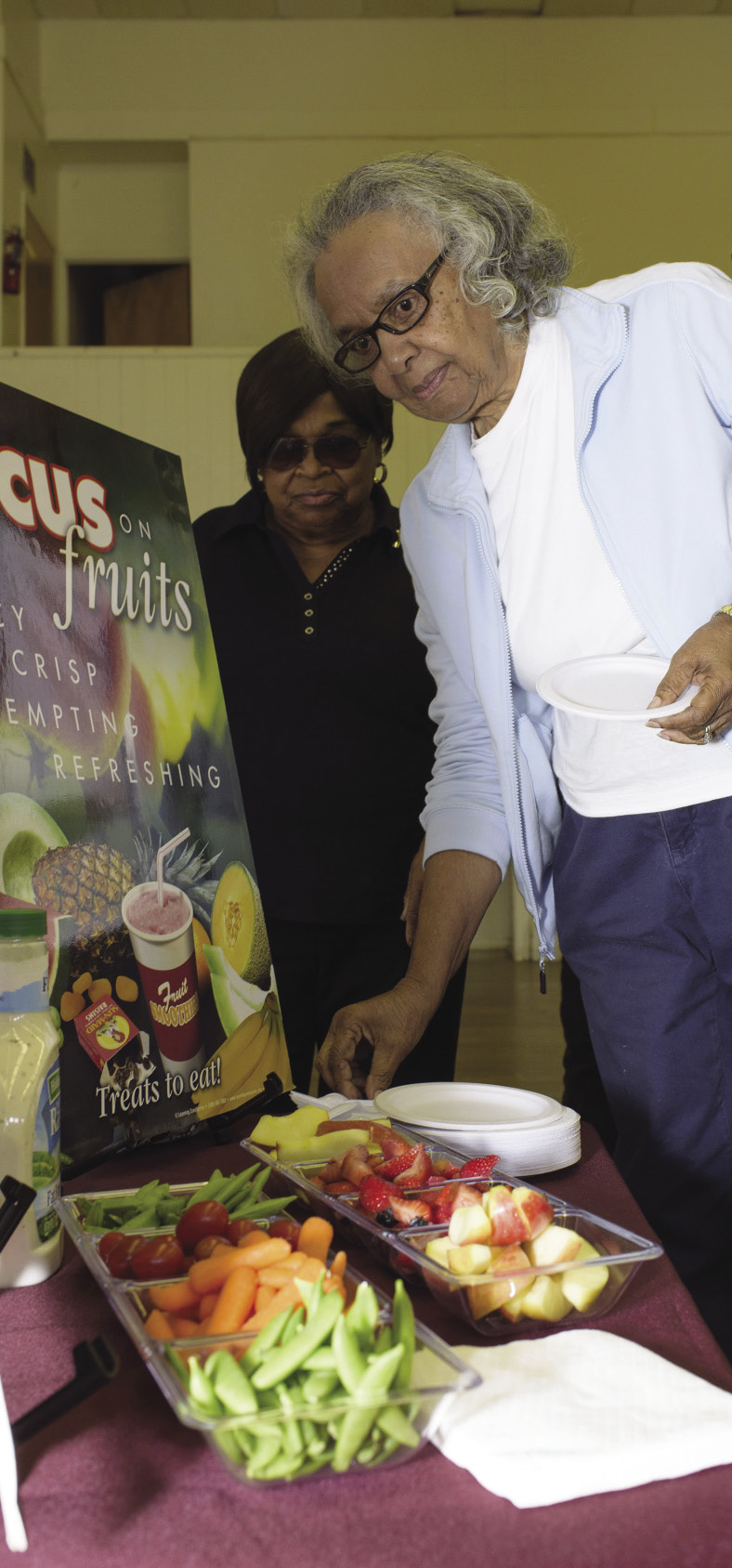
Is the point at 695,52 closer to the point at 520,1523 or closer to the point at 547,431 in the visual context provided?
the point at 547,431

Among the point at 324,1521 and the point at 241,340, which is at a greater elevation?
the point at 241,340

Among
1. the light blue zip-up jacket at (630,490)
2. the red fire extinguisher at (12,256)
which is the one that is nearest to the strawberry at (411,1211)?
the light blue zip-up jacket at (630,490)

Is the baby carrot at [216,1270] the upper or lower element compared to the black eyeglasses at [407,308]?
lower

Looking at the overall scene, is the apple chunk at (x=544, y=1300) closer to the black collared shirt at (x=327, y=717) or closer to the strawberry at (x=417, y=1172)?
the strawberry at (x=417, y=1172)

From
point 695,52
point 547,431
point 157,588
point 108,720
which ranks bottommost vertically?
point 108,720

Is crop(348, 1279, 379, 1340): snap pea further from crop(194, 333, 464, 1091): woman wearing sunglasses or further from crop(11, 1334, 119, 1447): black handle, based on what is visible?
crop(194, 333, 464, 1091): woman wearing sunglasses

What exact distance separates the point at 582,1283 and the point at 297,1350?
0.22 meters

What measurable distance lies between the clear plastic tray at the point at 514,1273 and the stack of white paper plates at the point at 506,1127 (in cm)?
17

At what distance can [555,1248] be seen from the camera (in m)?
0.68

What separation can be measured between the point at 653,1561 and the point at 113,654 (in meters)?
0.88

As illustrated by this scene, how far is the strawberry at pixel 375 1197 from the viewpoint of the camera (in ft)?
2.52

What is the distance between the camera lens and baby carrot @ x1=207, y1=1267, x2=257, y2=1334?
586mm

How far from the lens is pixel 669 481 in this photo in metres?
1.17

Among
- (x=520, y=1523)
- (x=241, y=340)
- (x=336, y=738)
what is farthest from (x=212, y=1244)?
(x=241, y=340)
